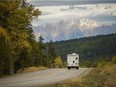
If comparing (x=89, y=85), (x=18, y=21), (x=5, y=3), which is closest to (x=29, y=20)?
(x=18, y=21)

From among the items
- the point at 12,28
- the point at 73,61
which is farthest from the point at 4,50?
the point at 73,61

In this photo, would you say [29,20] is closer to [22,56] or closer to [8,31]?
[8,31]

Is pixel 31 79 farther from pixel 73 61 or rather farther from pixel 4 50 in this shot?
pixel 73 61

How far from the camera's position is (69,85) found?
32719 mm

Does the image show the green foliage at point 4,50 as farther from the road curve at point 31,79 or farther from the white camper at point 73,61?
the white camper at point 73,61

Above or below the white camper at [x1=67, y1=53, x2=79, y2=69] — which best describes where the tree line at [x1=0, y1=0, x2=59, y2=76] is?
above

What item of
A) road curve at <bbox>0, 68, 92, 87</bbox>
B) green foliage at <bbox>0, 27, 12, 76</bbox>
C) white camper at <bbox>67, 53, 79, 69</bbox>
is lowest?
road curve at <bbox>0, 68, 92, 87</bbox>

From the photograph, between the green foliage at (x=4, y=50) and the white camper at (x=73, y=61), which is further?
the white camper at (x=73, y=61)

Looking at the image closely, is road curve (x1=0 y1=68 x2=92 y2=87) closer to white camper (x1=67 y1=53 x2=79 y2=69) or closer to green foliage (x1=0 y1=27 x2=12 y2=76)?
green foliage (x1=0 y1=27 x2=12 y2=76)

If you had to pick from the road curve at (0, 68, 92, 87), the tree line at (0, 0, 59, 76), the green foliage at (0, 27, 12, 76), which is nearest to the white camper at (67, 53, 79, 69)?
the tree line at (0, 0, 59, 76)

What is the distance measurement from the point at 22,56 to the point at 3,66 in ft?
45.0

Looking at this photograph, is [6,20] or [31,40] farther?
[31,40]

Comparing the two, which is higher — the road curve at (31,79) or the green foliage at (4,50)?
the green foliage at (4,50)

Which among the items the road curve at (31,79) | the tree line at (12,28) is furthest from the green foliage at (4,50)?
the road curve at (31,79)
